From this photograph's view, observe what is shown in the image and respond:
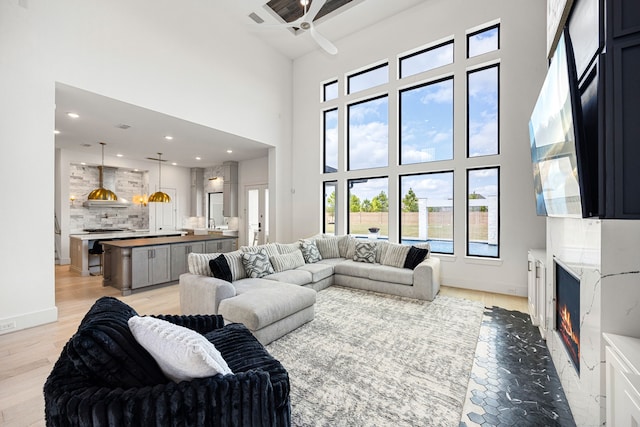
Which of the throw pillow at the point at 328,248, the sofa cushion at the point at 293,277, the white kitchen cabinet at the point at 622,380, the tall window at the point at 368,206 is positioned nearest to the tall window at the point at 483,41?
the tall window at the point at 368,206

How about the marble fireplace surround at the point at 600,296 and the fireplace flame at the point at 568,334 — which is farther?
the fireplace flame at the point at 568,334

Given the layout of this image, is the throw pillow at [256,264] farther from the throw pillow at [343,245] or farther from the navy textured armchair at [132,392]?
the navy textured armchair at [132,392]

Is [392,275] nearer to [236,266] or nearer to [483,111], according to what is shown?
[236,266]

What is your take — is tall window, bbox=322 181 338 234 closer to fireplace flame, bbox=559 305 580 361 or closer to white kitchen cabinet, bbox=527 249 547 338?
white kitchen cabinet, bbox=527 249 547 338

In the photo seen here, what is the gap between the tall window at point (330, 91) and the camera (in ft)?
21.2

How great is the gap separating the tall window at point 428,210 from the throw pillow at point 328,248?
139 centimetres

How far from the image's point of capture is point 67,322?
3275 mm

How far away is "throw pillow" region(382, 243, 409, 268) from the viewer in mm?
4426

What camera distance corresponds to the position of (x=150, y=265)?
4.68 meters

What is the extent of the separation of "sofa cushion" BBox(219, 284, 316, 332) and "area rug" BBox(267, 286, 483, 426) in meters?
0.28

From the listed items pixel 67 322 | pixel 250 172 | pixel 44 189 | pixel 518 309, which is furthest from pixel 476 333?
pixel 250 172

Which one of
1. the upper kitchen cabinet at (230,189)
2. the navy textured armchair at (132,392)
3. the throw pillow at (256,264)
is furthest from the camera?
the upper kitchen cabinet at (230,189)

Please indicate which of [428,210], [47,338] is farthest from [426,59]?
[47,338]

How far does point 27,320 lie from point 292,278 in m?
3.14
